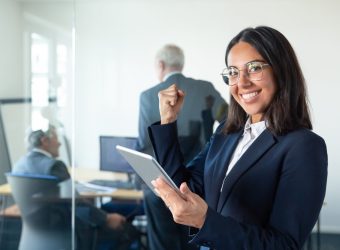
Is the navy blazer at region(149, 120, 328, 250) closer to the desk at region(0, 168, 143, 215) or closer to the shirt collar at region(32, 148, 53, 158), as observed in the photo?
the desk at region(0, 168, 143, 215)

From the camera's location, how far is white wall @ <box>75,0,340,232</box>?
2400mm

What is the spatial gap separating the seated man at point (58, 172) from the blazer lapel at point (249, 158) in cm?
201

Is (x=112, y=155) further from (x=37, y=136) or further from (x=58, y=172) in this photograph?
(x=37, y=136)

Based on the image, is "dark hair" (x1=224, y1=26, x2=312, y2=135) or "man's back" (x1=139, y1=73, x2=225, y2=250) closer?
"dark hair" (x1=224, y1=26, x2=312, y2=135)

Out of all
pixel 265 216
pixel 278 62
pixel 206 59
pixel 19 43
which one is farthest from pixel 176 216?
pixel 19 43

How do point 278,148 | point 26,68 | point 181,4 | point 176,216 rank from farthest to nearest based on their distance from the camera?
point 26,68 → point 181,4 → point 278,148 → point 176,216

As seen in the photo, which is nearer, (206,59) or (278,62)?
(278,62)

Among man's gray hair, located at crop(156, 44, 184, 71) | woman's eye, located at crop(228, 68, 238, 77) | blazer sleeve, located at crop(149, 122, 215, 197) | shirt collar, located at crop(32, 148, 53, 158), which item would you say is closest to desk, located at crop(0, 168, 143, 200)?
shirt collar, located at crop(32, 148, 53, 158)

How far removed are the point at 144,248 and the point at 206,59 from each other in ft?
4.53

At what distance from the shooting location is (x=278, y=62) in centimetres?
96

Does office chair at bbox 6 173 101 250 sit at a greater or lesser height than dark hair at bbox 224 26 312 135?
lesser

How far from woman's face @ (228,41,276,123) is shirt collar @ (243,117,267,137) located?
0.02 meters

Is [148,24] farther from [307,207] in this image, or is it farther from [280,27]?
[307,207]

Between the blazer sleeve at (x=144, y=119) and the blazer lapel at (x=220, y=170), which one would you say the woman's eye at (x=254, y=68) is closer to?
the blazer lapel at (x=220, y=170)
